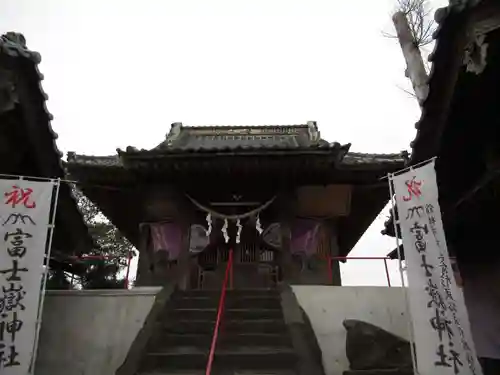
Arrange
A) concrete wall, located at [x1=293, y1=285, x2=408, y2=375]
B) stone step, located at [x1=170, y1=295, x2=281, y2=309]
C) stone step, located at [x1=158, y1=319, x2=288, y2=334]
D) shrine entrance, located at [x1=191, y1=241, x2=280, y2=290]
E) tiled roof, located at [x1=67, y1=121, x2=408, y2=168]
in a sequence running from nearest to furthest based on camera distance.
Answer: stone step, located at [x1=158, y1=319, x2=288, y2=334] → concrete wall, located at [x1=293, y1=285, x2=408, y2=375] → stone step, located at [x1=170, y1=295, x2=281, y2=309] → shrine entrance, located at [x1=191, y1=241, x2=280, y2=290] → tiled roof, located at [x1=67, y1=121, x2=408, y2=168]

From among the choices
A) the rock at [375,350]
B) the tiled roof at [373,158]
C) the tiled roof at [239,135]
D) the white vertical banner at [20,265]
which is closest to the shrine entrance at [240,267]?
the tiled roof at [373,158]

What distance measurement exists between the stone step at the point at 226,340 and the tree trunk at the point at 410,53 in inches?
281

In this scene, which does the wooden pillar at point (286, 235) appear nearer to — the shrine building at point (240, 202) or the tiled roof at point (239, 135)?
the shrine building at point (240, 202)

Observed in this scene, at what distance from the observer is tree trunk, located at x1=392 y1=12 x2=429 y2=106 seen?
10820 mm

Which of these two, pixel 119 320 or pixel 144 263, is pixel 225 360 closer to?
pixel 119 320

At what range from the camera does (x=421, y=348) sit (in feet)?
19.0

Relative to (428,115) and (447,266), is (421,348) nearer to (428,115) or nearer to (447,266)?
(447,266)

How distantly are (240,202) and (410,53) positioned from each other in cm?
620

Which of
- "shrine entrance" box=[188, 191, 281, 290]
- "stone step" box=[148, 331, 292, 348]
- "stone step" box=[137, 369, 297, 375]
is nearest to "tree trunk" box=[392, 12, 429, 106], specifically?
"shrine entrance" box=[188, 191, 281, 290]

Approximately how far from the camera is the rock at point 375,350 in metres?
6.48

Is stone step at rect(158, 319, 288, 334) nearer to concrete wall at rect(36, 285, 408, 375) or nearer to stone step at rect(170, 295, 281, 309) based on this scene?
stone step at rect(170, 295, 281, 309)

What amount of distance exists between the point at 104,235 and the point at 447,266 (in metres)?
21.7

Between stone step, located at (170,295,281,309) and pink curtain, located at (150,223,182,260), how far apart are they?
2408 millimetres

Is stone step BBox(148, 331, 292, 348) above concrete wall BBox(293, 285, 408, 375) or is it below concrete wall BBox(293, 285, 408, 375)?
below
